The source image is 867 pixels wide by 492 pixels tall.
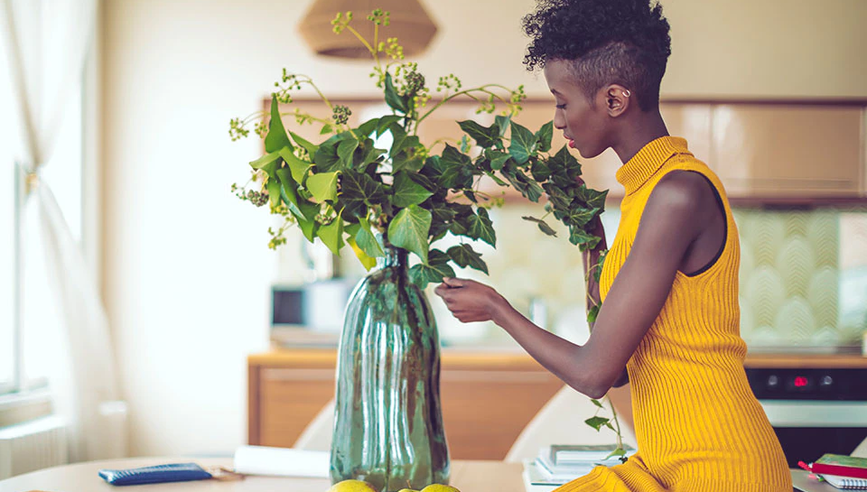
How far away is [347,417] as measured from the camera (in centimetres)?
133

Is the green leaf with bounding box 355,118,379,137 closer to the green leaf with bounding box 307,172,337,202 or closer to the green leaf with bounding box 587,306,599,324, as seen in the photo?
the green leaf with bounding box 307,172,337,202

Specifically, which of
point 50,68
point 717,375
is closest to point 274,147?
point 717,375

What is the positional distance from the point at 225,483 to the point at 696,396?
3.17 feet

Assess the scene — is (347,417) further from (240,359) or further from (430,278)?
(240,359)

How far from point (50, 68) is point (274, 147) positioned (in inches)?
102

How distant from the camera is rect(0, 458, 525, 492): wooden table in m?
1.52

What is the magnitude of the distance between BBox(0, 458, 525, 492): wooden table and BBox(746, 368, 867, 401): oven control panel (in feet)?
A: 7.32

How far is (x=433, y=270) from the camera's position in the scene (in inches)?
Result: 50.1

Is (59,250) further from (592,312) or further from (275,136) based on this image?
(592,312)

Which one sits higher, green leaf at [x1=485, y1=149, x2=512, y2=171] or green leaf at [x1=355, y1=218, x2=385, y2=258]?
green leaf at [x1=485, y1=149, x2=512, y2=171]

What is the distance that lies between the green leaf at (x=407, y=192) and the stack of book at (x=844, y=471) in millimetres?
954

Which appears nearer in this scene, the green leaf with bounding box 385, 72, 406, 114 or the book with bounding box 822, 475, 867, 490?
the green leaf with bounding box 385, 72, 406, 114

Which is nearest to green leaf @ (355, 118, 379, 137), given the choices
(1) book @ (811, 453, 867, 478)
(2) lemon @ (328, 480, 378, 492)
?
(2) lemon @ (328, 480, 378, 492)

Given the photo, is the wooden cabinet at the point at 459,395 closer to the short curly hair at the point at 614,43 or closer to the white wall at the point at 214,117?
the white wall at the point at 214,117
